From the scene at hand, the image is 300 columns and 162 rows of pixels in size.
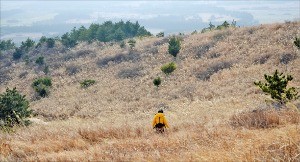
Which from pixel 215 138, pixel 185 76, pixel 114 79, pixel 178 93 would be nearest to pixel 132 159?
pixel 215 138

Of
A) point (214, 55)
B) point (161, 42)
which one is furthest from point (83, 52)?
point (214, 55)

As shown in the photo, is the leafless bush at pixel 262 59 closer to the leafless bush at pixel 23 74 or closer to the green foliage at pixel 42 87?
the green foliage at pixel 42 87

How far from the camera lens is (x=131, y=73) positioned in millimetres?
37312

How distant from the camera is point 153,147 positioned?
219 inches

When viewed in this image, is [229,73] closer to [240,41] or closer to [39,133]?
[240,41]

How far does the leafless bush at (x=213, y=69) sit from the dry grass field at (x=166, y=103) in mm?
106

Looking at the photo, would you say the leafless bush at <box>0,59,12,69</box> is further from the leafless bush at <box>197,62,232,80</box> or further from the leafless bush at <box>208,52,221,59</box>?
the leafless bush at <box>197,62,232,80</box>

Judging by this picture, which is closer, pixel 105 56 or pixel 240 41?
pixel 240 41

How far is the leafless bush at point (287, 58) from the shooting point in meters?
28.3

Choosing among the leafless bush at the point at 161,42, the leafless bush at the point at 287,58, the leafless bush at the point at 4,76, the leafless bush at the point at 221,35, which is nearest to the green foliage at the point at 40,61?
the leafless bush at the point at 4,76

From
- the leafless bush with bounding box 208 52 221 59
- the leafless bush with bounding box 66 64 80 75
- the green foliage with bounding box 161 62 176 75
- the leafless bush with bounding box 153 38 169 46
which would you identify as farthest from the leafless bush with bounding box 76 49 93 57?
the leafless bush with bounding box 208 52 221 59

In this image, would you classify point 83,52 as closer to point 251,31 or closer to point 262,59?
point 251,31

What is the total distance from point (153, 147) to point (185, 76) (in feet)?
87.2

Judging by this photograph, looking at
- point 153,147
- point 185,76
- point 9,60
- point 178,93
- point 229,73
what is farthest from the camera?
point 9,60
